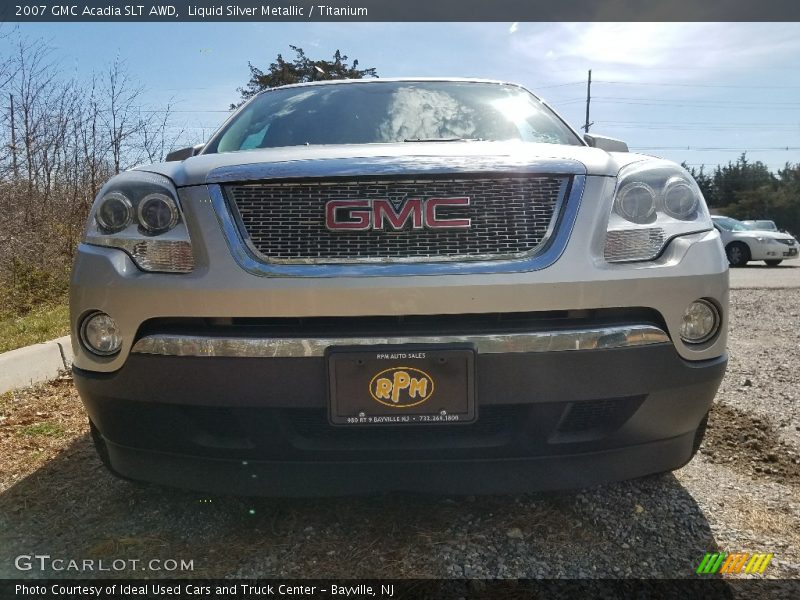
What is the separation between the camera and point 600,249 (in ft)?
5.59

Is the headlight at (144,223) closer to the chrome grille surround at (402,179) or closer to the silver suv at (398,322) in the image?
the silver suv at (398,322)

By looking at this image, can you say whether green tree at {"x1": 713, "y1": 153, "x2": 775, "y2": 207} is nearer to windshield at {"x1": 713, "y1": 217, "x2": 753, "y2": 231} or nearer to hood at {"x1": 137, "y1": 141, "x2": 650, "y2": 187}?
windshield at {"x1": 713, "y1": 217, "x2": 753, "y2": 231}

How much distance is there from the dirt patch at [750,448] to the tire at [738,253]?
47.6 ft

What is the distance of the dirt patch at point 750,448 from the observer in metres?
2.42

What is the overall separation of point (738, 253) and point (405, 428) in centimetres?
1686

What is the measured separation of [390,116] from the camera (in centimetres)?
267

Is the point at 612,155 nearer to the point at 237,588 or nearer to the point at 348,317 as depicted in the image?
the point at 348,317

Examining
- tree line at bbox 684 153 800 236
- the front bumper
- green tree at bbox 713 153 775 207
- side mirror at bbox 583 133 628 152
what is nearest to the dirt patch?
the front bumper

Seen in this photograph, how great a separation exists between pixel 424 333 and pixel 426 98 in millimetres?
1610

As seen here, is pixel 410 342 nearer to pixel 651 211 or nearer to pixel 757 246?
pixel 651 211

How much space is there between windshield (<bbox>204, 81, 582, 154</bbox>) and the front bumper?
118cm

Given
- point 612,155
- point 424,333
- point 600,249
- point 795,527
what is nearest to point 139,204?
point 424,333

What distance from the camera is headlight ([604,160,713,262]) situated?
5.70ft

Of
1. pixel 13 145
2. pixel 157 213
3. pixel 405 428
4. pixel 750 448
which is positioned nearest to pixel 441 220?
pixel 405 428
